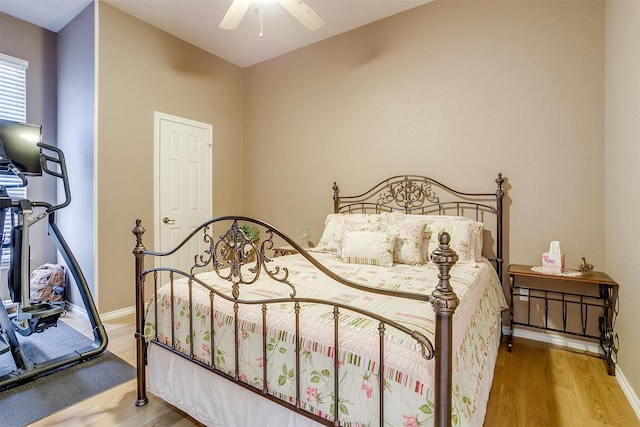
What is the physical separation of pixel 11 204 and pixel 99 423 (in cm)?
161

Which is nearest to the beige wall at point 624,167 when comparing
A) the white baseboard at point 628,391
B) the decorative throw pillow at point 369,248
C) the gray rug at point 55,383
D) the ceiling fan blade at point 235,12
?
the white baseboard at point 628,391

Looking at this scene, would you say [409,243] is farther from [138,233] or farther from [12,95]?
[12,95]

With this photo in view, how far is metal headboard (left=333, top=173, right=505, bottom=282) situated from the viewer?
9.37 ft

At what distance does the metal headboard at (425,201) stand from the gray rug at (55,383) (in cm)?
244

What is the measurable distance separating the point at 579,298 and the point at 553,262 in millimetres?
424

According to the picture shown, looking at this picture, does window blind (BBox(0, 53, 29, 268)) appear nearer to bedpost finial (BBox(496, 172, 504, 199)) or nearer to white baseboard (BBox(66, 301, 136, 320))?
white baseboard (BBox(66, 301, 136, 320))

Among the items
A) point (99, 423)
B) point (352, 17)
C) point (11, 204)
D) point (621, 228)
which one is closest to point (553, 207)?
point (621, 228)

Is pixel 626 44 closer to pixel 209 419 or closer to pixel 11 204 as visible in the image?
pixel 209 419

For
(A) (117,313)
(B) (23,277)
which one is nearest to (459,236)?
(B) (23,277)

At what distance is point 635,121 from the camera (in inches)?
75.0

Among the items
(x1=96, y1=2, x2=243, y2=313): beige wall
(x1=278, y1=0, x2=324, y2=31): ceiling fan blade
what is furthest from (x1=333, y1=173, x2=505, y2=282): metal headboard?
(x1=96, y1=2, x2=243, y2=313): beige wall

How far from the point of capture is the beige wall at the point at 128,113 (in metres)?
3.20

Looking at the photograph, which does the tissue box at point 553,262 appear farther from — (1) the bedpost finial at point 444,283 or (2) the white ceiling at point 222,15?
(2) the white ceiling at point 222,15

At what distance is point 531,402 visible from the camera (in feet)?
6.27
